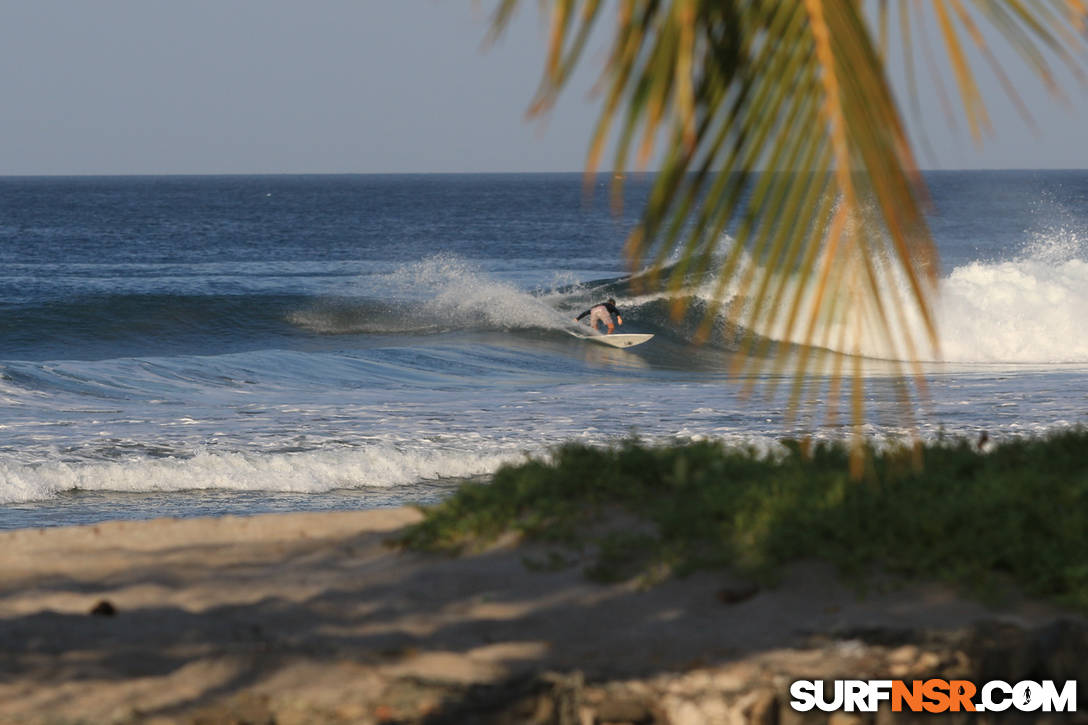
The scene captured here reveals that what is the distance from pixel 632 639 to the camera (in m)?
4.26

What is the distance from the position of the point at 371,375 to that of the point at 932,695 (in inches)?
604

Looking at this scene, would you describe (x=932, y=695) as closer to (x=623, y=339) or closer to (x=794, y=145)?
(x=794, y=145)

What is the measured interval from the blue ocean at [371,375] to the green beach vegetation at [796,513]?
42 cm

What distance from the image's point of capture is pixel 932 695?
3.73 m

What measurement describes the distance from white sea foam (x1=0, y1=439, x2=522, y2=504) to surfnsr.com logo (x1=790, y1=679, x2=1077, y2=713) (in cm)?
684

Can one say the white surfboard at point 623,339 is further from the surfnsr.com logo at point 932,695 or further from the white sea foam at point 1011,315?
the surfnsr.com logo at point 932,695

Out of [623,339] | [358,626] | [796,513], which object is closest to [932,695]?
[796,513]

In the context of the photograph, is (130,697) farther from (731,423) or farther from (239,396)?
(239,396)

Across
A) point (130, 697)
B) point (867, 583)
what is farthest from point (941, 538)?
point (130, 697)

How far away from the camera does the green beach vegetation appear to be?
14.8ft

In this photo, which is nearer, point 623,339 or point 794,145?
point 794,145

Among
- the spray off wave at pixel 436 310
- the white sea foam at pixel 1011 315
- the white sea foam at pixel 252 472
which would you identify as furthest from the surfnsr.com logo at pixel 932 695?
the spray off wave at pixel 436 310

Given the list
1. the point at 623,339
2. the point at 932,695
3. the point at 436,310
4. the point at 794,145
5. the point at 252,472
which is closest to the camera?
the point at 794,145

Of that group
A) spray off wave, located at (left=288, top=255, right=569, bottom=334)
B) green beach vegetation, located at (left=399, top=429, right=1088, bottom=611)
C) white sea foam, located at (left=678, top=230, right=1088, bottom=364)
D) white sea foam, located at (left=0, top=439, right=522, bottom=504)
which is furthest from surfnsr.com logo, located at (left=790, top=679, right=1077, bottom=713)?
spray off wave, located at (left=288, top=255, right=569, bottom=334)
